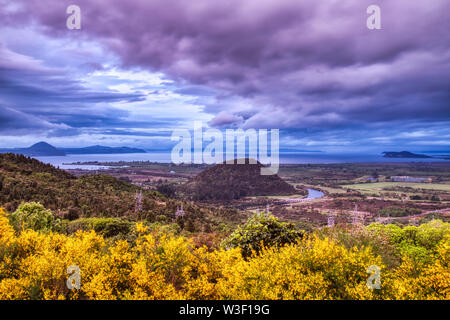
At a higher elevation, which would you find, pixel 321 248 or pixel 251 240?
pixel 321 248

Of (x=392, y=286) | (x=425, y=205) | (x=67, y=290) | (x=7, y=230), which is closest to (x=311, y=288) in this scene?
(x=392, y=286)

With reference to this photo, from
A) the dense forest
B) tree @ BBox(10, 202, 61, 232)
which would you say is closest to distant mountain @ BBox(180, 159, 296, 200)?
the dense forest

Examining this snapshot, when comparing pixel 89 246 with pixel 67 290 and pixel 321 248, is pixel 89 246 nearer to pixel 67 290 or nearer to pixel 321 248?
pixel 67 290

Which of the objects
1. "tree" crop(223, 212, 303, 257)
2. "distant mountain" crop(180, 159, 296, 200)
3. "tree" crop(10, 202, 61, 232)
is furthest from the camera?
"distant mountain" crop(180, 159, 296, 200)

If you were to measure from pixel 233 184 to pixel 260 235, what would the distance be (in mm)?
101130

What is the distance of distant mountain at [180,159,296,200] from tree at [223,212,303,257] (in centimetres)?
8650

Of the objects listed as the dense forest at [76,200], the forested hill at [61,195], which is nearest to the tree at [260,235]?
the dense forest at [76,200]

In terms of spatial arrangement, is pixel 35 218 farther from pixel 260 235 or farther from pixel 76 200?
pixel 260 235

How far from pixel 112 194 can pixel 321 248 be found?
39.3 meters

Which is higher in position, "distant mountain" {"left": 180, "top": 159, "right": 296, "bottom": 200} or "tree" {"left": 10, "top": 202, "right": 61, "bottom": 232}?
"tree" {"left": 10, "top": 202, "right": 61, "bottom": 232}

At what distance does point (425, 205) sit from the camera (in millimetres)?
85375

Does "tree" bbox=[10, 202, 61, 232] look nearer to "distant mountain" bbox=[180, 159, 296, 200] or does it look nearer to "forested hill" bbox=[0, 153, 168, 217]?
"forested hill" bbox=[0, 153, 168, 217]

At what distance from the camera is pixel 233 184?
114 m

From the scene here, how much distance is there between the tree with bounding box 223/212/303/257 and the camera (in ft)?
43.6
